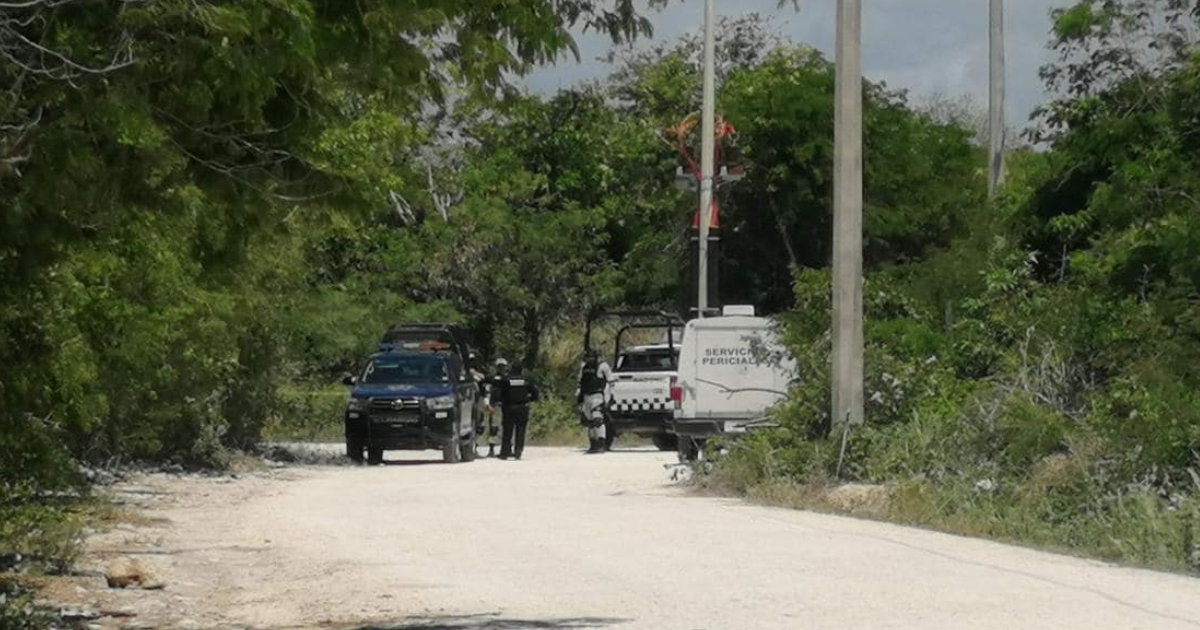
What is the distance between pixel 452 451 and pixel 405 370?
184cm

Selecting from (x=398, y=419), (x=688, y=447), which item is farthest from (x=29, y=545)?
(x=398, y=419)

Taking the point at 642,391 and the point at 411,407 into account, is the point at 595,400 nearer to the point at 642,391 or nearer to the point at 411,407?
the point at 642,391

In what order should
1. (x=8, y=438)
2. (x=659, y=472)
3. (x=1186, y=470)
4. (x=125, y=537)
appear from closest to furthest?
(x=8, y=438)
(x=1186, y=470)
(x=125, y=537)
(x=659, y=472)

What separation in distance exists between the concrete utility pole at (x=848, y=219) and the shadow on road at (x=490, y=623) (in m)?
11.8

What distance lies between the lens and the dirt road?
45.5 feet

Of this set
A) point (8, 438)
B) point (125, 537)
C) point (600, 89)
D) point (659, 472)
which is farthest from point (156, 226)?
point (600, 89)

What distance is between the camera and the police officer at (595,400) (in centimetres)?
4356

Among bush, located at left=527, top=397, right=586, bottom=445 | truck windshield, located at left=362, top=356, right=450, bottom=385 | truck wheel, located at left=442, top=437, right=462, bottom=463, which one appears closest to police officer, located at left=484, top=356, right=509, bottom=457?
truck windshield, located at left=362, top=356, right=450, bottom=385

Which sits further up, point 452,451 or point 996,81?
point 996,81

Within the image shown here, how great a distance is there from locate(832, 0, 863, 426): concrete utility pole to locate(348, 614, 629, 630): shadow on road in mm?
11783

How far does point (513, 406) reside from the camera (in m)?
40.5

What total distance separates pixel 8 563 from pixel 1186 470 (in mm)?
9687

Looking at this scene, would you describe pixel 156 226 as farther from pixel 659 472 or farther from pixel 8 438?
pixel 659 472

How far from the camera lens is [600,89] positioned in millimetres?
72375
